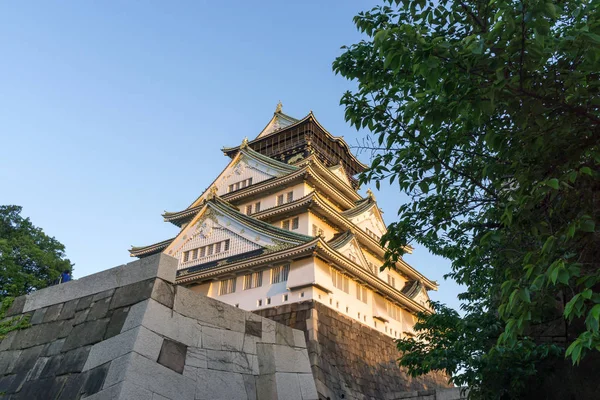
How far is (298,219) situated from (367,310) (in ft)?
18.8

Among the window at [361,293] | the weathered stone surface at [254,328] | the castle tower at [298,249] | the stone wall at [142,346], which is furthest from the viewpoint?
the window at [361,293]

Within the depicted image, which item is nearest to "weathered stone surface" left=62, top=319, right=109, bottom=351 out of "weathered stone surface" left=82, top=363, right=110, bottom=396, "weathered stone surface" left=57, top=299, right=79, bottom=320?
"weathered stone surface" left=57, top=299, right=79, bottom=320

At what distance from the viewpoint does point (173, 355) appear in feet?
19.8

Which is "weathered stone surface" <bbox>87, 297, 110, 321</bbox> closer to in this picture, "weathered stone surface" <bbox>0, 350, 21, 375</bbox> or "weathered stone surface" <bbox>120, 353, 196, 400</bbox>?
"weathered stone surface" <bbox>120, 353, 196, 400</bbox>

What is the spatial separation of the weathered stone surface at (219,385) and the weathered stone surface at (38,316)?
2.77m

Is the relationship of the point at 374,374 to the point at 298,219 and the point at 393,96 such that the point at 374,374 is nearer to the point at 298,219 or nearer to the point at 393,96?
the point at 298,219

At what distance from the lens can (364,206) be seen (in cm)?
2917

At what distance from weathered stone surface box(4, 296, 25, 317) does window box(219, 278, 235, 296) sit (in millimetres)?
15125

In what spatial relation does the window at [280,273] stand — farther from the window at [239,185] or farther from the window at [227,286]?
the window at [239,185]

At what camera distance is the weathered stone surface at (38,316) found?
23.8 feet

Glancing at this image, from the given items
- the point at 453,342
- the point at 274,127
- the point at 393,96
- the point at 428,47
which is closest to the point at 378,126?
the point at 393,96

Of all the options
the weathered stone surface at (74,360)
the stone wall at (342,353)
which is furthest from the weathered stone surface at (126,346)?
the stone wall at (342,353)

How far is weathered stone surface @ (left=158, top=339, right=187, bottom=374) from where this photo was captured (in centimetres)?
590

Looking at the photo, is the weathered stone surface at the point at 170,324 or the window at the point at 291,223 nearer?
the weathered stone surface at the point at 170,324
